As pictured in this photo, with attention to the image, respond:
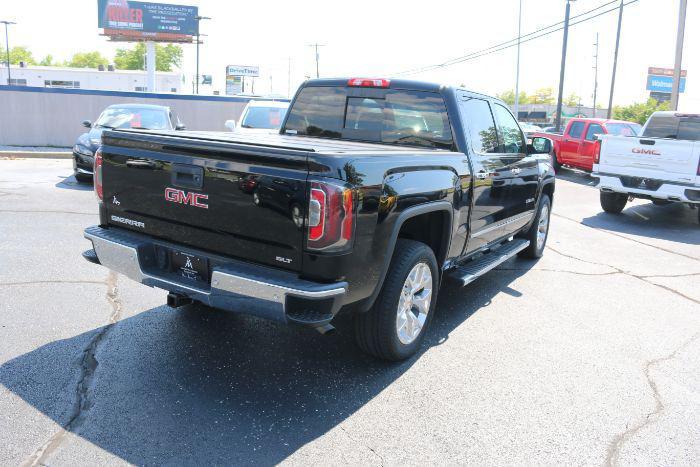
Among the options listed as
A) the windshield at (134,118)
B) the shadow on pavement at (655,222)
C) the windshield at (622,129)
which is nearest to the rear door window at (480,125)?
the shadow on pavement at (655,222)

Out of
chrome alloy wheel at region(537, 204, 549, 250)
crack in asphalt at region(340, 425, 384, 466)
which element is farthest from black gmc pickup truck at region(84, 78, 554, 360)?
chrome alloy wheel at region(537, 204, 549, 250)

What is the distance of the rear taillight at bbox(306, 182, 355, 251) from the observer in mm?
3180

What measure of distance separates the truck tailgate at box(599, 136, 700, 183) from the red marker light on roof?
7.09 metres

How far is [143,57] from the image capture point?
93.6 metres

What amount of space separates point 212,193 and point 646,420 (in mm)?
2963

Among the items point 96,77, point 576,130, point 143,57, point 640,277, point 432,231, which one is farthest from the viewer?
point 143,57

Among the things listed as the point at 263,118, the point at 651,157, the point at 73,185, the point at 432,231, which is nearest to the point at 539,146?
the point at 432,231

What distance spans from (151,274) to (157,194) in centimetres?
52

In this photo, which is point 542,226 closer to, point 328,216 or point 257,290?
point 328,216

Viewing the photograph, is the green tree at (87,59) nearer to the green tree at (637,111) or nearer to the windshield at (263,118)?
the green tree at (637,111)

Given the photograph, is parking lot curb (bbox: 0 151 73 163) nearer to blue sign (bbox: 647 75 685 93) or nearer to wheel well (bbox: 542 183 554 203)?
wheel well (bbox: 542 183 554 203)

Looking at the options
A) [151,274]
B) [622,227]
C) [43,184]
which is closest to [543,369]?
[151,274]

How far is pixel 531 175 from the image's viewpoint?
6523 millimetres

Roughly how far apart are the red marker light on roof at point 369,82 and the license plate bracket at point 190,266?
7.80 ft
